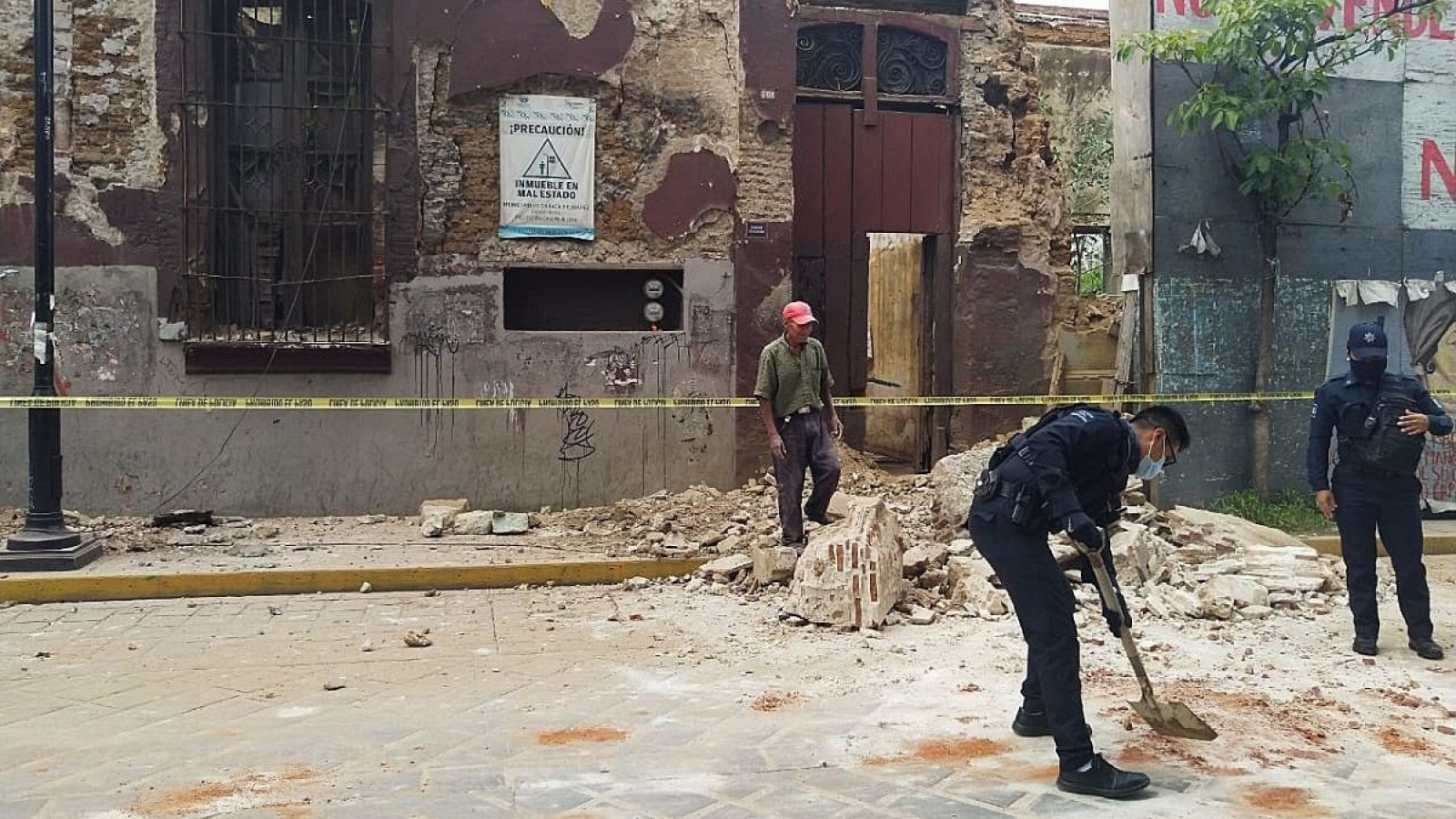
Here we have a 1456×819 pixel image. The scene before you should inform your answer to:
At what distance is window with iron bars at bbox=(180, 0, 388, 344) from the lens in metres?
10.4

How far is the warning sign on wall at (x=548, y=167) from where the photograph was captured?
10742 mm

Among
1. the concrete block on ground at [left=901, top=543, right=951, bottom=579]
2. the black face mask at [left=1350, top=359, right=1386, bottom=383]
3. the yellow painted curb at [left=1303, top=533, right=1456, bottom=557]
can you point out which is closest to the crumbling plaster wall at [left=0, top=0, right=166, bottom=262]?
the concrete block on ground at [left=901, top=543, right=951, bottom=579]

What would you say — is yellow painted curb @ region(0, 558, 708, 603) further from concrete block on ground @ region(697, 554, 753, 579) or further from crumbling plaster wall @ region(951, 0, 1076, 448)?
crumbling plaster wall @ region(951, 0, 1076, 448)

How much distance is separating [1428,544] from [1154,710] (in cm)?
684

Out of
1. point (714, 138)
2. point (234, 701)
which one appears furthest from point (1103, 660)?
point (714, 138)

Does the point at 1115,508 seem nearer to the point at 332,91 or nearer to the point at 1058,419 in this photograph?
the point at 1058,419

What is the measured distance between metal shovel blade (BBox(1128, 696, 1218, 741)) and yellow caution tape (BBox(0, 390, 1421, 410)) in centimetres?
535

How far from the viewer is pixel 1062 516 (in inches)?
177

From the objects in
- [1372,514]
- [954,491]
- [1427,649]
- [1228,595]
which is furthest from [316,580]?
[1427,649]

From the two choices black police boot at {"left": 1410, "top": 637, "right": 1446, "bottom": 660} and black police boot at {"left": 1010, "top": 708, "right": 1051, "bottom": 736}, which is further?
black police boot at {"left": 1410, "top": 637, "right": 1446, "bottom": 660}

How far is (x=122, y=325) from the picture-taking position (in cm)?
1017

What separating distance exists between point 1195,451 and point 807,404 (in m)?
4.68

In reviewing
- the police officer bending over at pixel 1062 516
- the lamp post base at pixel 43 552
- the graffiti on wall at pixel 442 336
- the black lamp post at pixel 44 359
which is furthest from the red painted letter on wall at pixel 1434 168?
the lamp post base at pixel 43 552

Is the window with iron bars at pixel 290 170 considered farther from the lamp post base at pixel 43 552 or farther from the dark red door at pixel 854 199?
the dark red door at pixel 854 199
